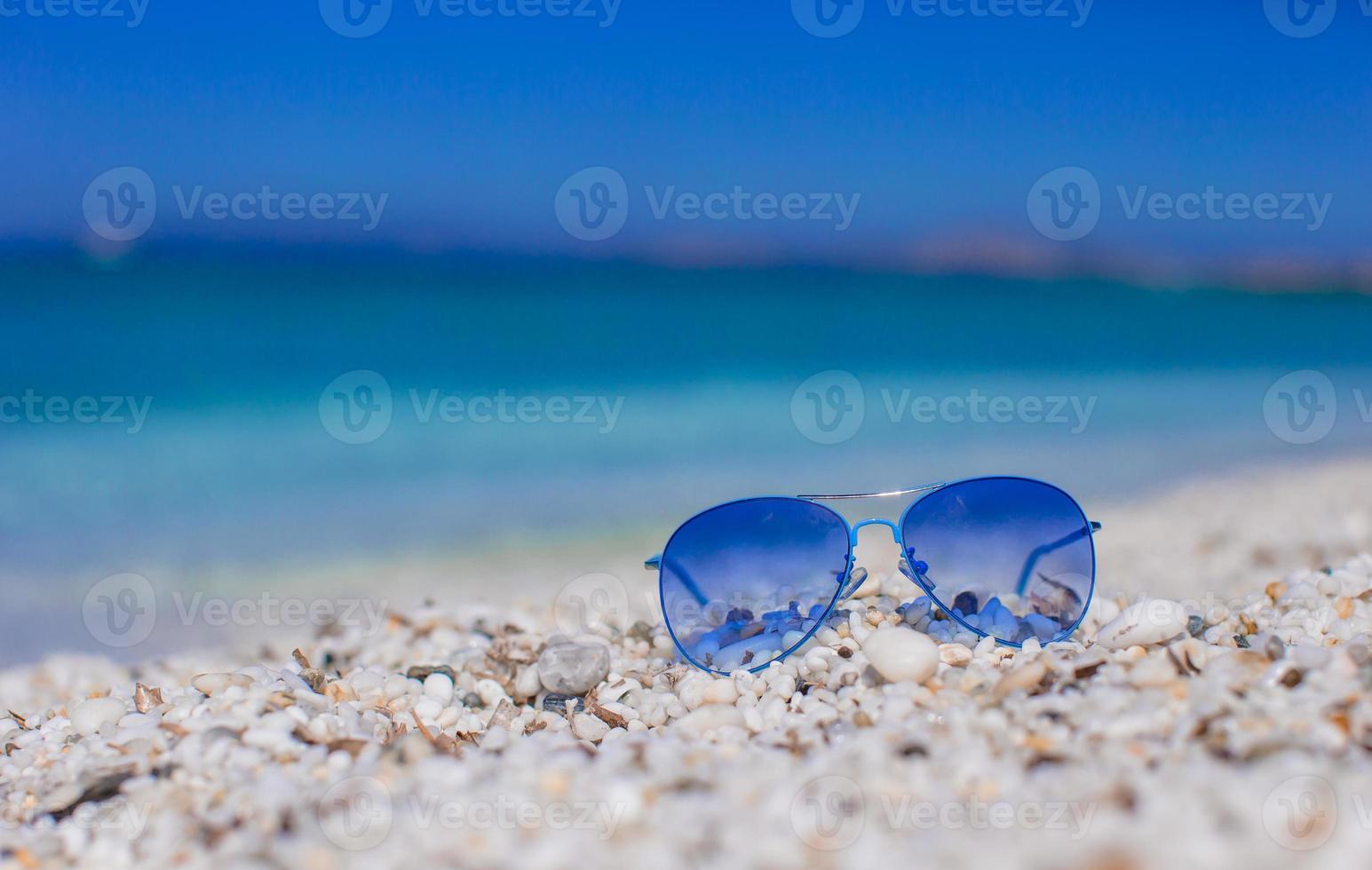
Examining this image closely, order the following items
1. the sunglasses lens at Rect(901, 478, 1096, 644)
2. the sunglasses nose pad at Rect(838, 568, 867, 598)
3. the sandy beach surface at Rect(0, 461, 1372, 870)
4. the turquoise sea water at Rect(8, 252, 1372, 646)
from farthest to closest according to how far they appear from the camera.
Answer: the turquoise sea water at Rect(8, 252, 1372, 646), the sunglasses nose pad at Rect(838, 568, 867, 598), the sunglasses lens at Rect(901, 478, 1096, 644), the sandy beach surface at Rect(0, 461, 1372, 870)

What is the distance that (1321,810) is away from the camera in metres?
1.04

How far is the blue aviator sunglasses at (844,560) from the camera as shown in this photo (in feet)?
7.28

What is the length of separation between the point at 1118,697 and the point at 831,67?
6.08 metres

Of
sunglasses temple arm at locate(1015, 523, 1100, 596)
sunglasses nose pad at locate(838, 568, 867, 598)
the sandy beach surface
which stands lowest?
the sandy beach surface

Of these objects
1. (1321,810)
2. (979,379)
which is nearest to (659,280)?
(979,379)

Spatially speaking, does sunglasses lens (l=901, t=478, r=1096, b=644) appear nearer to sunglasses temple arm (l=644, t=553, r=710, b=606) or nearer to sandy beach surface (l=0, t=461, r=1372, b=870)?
sandy beach surface (l=0, t=461, r=1372, b=870)

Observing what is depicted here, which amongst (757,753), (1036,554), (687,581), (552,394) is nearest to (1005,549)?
(1036,554)

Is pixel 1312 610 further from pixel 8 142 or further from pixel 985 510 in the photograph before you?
pixel 8 142

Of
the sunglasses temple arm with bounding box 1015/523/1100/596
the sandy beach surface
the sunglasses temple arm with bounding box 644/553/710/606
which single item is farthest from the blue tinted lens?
the sunglasses temple arm with bounding box 1015/523/1100/596

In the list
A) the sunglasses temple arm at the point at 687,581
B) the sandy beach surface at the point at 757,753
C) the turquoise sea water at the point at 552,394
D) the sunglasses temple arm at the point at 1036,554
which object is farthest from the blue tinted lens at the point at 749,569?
the turquoise sea water at the point at 552,394

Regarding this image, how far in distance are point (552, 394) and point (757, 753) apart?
4.93 m

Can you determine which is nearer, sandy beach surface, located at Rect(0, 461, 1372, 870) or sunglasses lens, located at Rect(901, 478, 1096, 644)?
sandy beach surface, located at Rect(0, 461, 1372, 870)

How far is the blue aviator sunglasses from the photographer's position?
7.28 ft

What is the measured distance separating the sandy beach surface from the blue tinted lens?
0.12 metres
